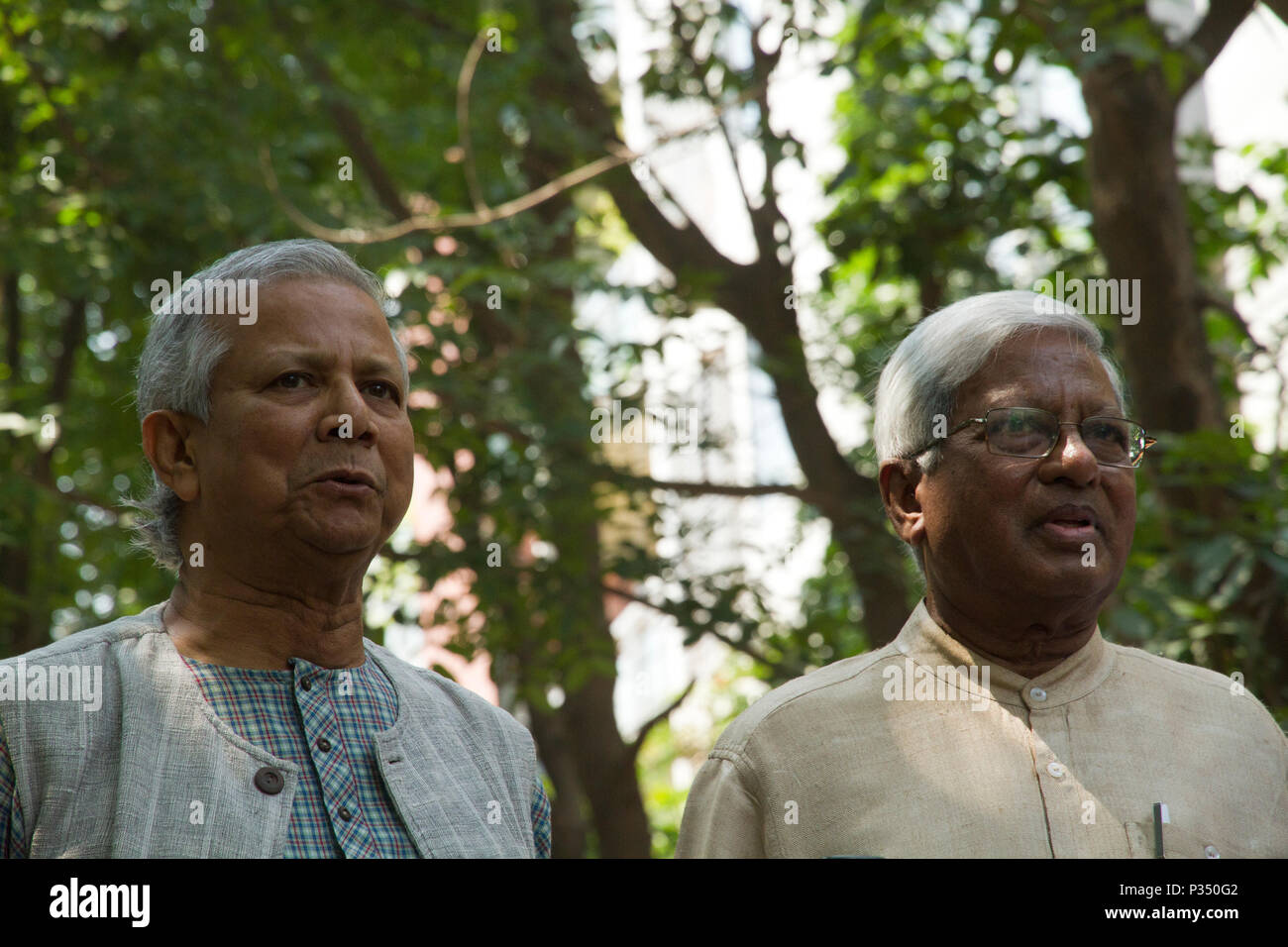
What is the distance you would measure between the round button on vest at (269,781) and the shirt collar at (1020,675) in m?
1.13

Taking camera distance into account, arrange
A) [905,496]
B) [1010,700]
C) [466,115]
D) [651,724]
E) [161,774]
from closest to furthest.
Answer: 1. [161,774]
2. [1010,700]
3. [905,496]
4. [466,115]
5. [651,724]

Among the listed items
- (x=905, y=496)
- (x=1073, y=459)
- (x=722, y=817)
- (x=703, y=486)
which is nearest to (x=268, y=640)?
(x=722, y=817)

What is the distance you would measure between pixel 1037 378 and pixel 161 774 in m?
1.58

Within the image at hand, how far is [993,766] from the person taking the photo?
242cm

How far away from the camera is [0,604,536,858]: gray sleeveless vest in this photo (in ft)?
6.73

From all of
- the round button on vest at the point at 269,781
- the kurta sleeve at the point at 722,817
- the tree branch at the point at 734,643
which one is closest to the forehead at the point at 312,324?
the round button on vest at the point at 269,781

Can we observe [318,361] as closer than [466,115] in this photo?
Yes

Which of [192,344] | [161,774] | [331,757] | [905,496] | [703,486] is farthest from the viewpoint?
[703,486]

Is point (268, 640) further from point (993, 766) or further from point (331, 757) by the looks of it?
point (993, 766)

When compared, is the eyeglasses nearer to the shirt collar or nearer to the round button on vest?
the shirt collar

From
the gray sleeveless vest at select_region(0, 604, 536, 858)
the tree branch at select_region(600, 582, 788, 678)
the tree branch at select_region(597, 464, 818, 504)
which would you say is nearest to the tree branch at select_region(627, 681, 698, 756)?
the tree branch at select_region(600, 582, 788, 678)

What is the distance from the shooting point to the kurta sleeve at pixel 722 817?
2434 mm
